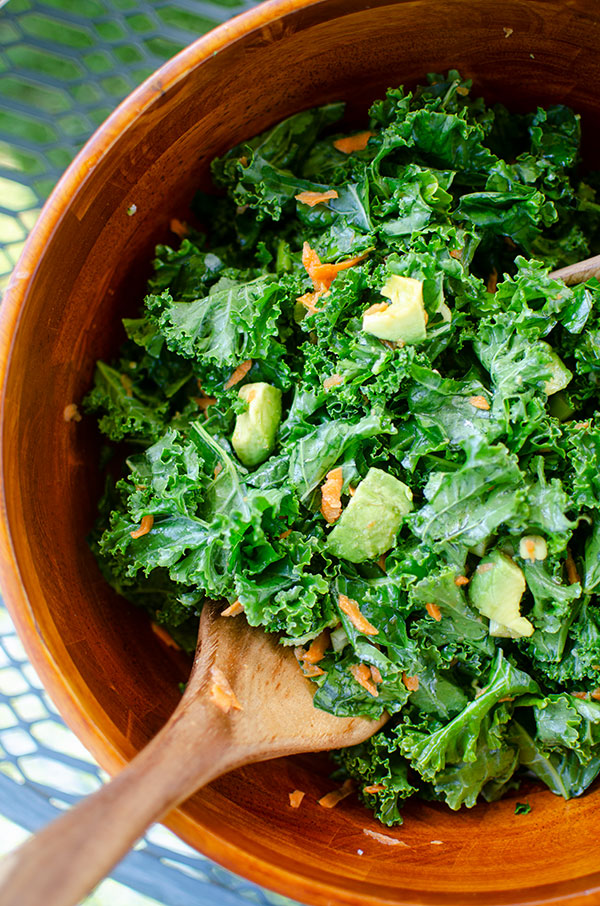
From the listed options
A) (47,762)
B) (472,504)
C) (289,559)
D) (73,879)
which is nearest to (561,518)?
(472,504)

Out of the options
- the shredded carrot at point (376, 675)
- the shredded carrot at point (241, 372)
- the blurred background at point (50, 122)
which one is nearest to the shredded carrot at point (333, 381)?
the shredded carrot at point (241, 372)

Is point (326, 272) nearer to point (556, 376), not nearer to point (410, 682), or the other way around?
point (556, 376)

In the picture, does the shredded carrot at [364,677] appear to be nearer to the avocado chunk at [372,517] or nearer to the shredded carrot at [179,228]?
the avocado chunk at [372,517]

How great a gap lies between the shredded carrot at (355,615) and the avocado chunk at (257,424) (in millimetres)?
460

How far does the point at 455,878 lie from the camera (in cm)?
199

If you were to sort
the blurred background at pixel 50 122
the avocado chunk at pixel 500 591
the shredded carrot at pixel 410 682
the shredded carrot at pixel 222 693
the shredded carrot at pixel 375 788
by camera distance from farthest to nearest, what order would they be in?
1. the blurred background at pixel 50 122
2. the shredded carrot at pixel 375 788
3. the shredded carrot at pixel 410 682
4. the avocado chunk at pixel 500 591
5. the shredded carrot at pixel 222 693

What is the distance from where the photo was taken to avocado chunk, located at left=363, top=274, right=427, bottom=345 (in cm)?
191

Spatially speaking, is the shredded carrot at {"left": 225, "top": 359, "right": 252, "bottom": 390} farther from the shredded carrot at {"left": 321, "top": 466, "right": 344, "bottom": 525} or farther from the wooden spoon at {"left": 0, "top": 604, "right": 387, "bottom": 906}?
the wooden spoon at {"left": 0, "top": 604, "right": 387, "bottom": 906}

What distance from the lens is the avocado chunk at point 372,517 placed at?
74.9 inches

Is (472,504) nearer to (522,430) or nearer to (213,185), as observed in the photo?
(522,430)

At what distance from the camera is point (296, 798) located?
7.20 ft

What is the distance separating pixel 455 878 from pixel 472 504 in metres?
1.02

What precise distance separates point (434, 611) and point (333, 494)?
41 cm

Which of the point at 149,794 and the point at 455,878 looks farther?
the point at 455,878
